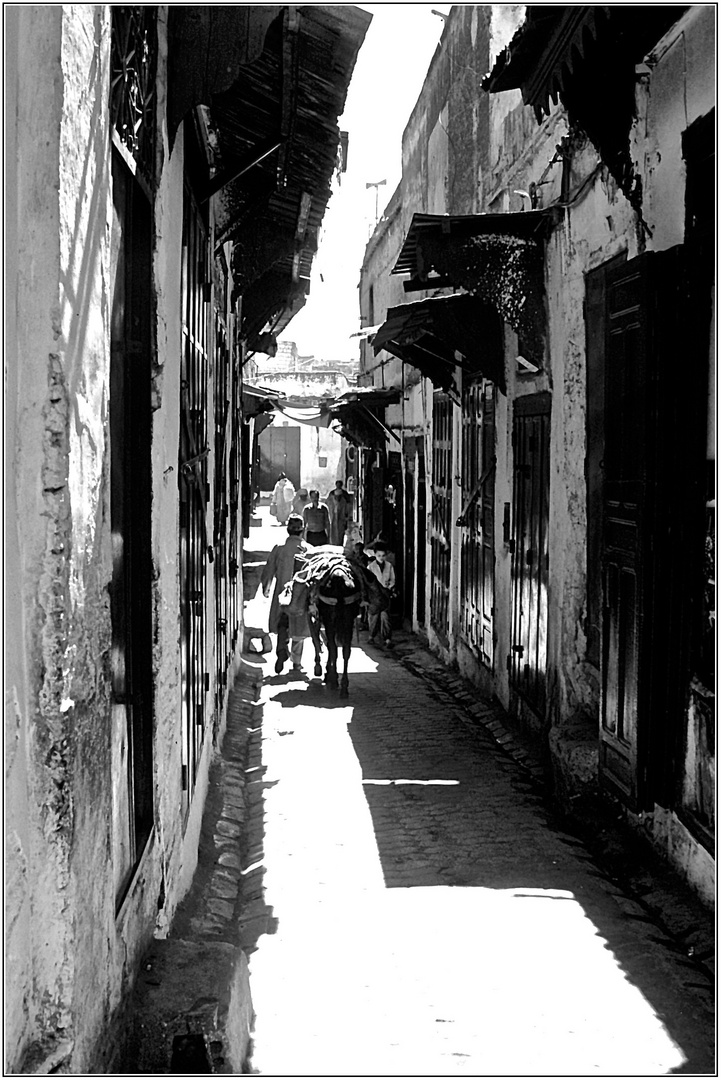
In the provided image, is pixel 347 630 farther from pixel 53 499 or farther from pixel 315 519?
pixel 53 499

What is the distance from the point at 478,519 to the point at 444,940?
21.1ft

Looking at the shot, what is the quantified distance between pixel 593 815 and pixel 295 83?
421 cm

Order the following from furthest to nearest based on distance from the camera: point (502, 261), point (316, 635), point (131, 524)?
1. point (316, 635)
2. point (502, 261)
3. point (131, 524)

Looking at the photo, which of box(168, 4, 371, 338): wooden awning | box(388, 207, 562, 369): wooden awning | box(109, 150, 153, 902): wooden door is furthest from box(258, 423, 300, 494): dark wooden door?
box(109, 150, 153, 902): wooden door

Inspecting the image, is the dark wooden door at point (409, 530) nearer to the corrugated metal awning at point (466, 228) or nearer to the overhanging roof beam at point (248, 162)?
the corrugated metal awning at point (466, 228)

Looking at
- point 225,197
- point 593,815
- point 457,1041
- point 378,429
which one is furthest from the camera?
point 378,429

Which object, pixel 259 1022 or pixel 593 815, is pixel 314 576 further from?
pixel 259 1022

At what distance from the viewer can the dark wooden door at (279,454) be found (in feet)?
129

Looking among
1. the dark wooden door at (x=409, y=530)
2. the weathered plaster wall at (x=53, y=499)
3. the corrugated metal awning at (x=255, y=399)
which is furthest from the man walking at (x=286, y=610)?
the weathered plaster wall at (x=53, y=499)

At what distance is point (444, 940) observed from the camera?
186 inches

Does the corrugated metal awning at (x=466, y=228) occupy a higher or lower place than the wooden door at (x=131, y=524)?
higher

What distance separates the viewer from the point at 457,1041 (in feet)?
12.6

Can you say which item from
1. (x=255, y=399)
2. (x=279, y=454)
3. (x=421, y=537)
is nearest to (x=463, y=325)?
(x=421, y=537)

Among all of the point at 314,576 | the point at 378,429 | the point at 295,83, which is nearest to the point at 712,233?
the point at 295,83
